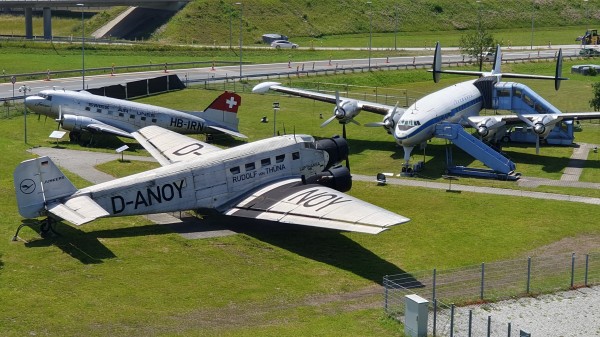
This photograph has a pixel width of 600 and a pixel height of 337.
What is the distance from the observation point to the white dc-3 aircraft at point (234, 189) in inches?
1658

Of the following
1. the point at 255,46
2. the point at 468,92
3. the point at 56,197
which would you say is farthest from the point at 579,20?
the point at 56,197

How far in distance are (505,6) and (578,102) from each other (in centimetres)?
9816

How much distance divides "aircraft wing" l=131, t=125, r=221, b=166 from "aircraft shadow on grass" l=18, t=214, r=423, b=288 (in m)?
5.73

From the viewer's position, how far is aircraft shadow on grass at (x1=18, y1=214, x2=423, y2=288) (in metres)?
41.9

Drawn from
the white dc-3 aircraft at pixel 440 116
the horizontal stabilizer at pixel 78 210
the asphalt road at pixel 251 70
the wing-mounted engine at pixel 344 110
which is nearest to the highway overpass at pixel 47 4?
the asphalt road at pixel 251 70

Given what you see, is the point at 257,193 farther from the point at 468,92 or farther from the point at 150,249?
the point at 468,92

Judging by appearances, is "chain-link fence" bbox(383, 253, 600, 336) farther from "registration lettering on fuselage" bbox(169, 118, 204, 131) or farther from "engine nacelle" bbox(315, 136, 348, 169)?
"registration lettering on fuselage" bbox(169, 118, 204, 131)

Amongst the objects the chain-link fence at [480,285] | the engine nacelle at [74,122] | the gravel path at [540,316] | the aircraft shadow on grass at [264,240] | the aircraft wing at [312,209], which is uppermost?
the engine nacelle at [74,122]

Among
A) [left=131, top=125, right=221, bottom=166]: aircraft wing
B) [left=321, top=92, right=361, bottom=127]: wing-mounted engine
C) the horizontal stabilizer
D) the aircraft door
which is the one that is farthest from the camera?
[left=321, top=92, right=361, bottom=127]: wing-mounted engine

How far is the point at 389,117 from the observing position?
67938 mm

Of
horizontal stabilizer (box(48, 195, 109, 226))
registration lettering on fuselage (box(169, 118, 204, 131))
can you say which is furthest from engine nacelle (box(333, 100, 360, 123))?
horizontal stabilizer (box(48, 195, 109, 226))

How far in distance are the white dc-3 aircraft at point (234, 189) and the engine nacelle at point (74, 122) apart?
1786 cm

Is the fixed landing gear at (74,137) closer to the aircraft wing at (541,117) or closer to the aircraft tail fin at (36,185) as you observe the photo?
the aircraft tail fin at (36,185)

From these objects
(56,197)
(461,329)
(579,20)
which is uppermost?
(579,20)
